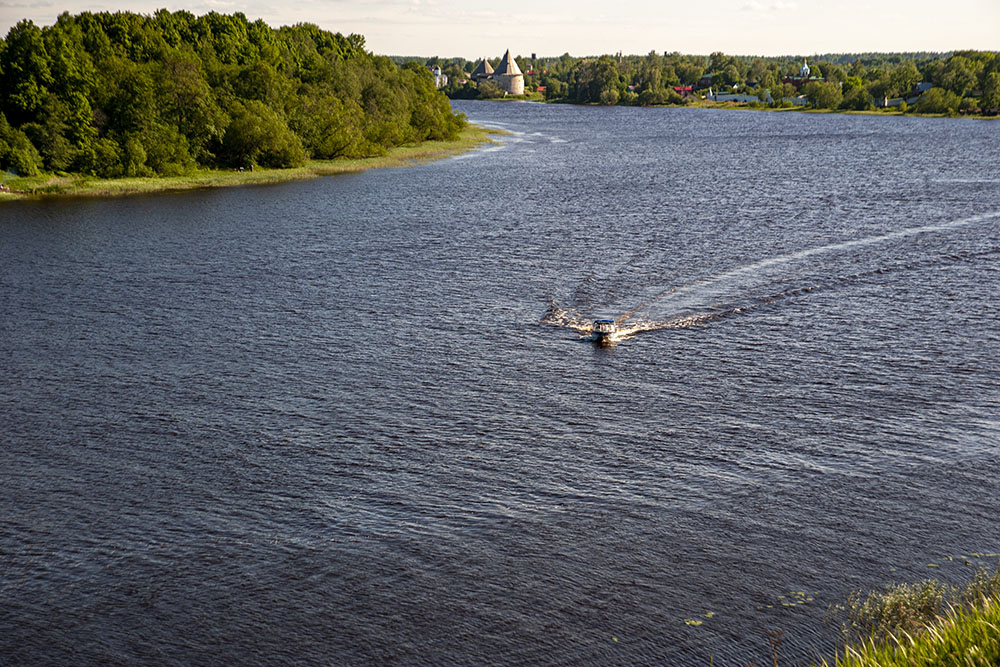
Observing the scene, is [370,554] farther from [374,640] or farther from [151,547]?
[151,547]

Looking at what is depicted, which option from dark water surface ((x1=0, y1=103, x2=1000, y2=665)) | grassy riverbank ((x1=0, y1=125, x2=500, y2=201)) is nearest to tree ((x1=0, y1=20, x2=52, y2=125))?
grassy riverbank ((x1=0, y1=125, x2=500, y2=201))

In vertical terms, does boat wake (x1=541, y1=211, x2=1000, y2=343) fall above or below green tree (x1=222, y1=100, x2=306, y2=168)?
below

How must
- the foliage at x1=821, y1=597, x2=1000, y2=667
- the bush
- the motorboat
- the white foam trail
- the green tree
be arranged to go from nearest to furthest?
the foliage at x1=821, y1=597, x2=1000, y2=667 < the motorboat < the white foam trail < the bush < the green tree

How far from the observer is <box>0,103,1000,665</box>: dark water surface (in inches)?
836

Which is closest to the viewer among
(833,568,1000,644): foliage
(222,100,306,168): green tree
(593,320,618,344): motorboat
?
(833,568,1000,644): foliage

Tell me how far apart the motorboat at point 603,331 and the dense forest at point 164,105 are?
79.7 meters

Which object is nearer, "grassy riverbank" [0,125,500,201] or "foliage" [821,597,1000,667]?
"foliage" [821,597,1000,667]

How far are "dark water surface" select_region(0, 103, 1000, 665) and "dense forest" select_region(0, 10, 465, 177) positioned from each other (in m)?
41.1

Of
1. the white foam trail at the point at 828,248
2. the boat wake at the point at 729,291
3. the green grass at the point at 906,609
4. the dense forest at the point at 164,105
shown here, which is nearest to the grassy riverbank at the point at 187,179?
the dense forest at the point at 164,105

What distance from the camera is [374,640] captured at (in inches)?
801

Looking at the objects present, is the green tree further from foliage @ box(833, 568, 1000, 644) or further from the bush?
foliage @ box(833, 568, 1000, 644)

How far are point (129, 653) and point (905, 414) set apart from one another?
27183 millimetres

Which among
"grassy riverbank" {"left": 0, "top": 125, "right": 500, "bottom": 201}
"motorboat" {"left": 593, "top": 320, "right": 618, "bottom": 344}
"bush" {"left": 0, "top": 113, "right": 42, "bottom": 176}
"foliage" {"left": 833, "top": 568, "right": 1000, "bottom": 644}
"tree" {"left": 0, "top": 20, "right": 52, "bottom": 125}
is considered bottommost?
"foliage" {"left": 833, "top": 568, "right": 1000, "bottom": 644}

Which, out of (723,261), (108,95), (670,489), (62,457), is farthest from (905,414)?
(108,95)
